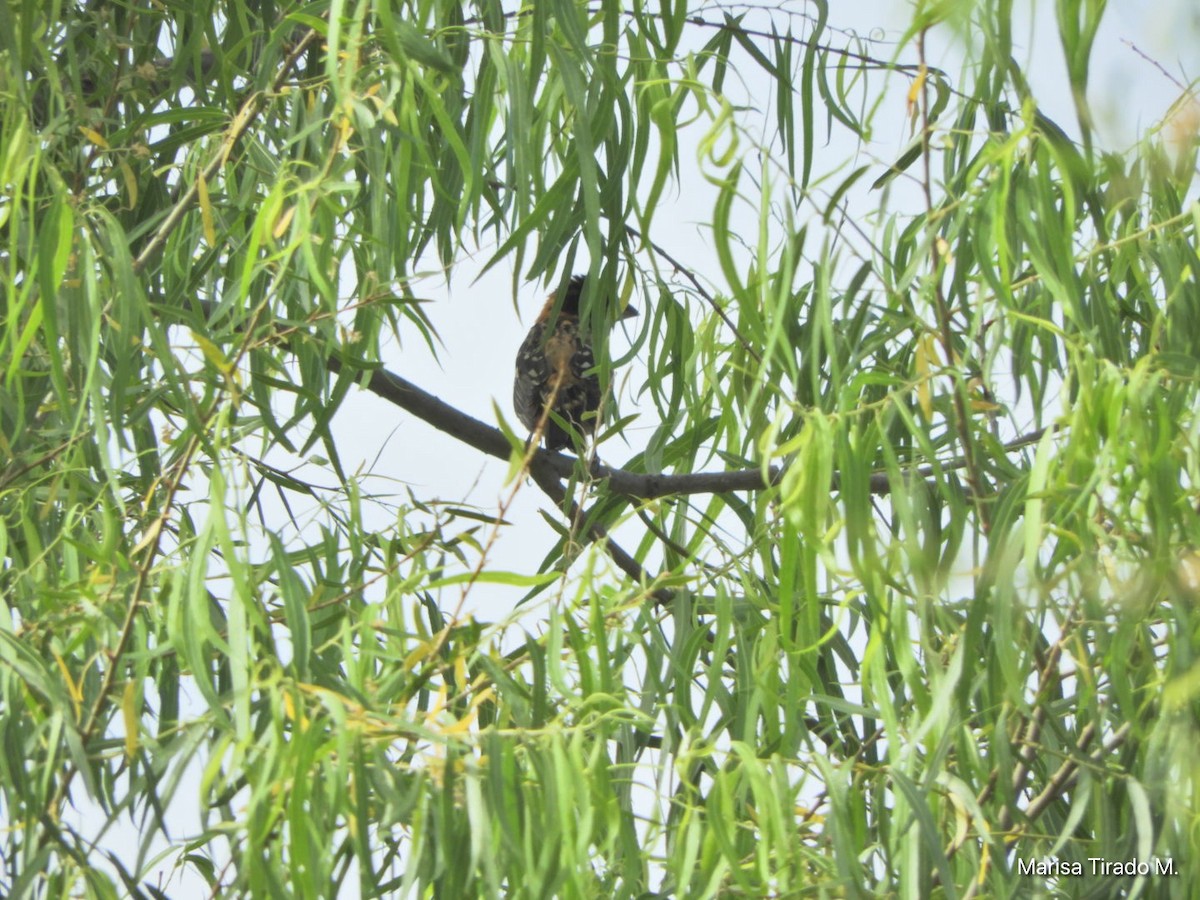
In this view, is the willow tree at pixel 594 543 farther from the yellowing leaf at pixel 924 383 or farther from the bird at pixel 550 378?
the bird at pixel 550 378

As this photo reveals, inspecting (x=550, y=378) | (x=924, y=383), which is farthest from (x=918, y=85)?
(x=550, y=378)

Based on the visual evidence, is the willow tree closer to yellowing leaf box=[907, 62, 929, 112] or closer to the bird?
yellowing leaf box=[907, 62, 929, 112]

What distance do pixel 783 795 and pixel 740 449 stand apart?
1130 millimetres

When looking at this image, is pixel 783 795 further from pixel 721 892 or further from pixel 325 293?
pixel 325 293

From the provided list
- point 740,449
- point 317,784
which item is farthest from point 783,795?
point 740,449

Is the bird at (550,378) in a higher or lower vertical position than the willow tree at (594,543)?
higher

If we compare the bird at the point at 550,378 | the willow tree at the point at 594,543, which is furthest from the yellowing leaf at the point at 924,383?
the bird at the point at 550,378

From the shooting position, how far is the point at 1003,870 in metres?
1.55

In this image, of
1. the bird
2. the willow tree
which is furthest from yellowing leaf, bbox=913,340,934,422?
the bird

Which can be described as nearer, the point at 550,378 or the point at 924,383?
the point at 924,383

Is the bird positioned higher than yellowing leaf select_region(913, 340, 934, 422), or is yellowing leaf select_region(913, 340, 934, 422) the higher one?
the bird

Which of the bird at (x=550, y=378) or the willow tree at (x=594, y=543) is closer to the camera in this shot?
the willow tree at (x=594, y=543)

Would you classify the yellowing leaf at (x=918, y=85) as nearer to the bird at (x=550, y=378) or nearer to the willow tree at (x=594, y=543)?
the willow tree at (x=594, y=543)

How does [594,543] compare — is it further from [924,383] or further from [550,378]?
[550,378]
